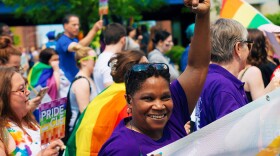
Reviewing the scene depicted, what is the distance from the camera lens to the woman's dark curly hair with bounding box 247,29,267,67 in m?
6.47

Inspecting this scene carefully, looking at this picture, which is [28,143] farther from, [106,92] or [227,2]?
[227,2]

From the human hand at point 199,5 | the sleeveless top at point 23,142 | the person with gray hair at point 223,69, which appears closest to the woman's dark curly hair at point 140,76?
the human hand at point 199,5

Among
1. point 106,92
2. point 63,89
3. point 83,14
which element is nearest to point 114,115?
point 106,92

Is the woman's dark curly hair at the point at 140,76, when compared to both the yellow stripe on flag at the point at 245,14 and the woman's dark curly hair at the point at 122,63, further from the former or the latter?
the yellow stripe on flag at the point at 245,14

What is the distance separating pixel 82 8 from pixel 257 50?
52.8 ft

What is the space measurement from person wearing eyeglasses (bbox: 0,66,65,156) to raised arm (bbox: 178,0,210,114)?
1236 mm

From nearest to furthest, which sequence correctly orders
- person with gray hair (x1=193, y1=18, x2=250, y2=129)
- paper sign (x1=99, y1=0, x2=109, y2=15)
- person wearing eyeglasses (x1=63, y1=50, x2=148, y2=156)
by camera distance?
person with gray hair (x1=193, y1=18, x2=250, y2=129) < person wearing eyeglasses (x1=63, y1=50, x2=148, y2=156) < paper sign (x1=99, y1=0, x2=109, y2=15)

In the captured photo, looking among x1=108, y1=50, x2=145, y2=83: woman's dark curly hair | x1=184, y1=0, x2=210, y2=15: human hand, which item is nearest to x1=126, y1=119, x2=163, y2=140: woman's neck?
x1=184, y1=0, x2=210, y2=15: human hand

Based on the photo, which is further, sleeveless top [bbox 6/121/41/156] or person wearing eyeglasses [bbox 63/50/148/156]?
person wearing eyeglasses [bbox 63/50/148/156]

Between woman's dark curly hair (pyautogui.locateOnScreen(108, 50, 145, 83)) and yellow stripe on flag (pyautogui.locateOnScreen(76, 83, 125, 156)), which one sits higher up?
woman's dark curly hair (pyautogui.locateOnScreen(108, 50, 145, 83))

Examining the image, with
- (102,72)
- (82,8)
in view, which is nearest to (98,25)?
(102,72)

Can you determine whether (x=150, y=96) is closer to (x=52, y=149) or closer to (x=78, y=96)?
(x=52, y=149)

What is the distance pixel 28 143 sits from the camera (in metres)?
4.51

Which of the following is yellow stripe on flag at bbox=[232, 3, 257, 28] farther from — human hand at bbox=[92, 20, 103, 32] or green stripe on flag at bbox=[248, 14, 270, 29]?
human hand at bbox=[92, 20, 103, 32]
